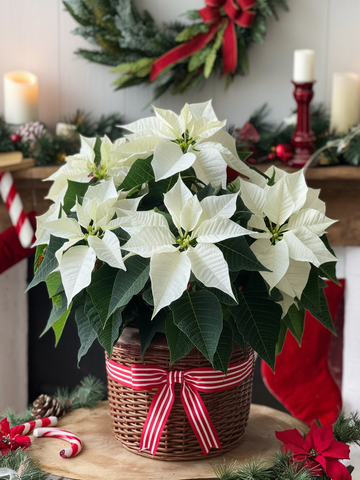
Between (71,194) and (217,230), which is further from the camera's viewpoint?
(71,194)

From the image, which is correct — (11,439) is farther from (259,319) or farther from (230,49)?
(230,49)

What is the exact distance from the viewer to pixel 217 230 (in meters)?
0.53

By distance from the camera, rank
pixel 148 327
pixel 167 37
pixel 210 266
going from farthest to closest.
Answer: pixel 167 37 < pixel 148 327 < pixel 210 266

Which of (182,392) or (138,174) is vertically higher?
(138,174)

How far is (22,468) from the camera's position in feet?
2.08

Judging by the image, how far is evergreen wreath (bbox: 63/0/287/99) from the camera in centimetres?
145

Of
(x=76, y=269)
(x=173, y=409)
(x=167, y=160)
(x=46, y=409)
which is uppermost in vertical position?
(x=167, y=160)

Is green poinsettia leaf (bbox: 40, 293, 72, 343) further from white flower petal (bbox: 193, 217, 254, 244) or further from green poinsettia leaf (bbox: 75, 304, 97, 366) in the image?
white flower petal (bbox: 193, 217, 254, 244)

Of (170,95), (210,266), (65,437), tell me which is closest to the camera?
(210,266)

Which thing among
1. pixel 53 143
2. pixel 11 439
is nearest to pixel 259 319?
pixel 11 439

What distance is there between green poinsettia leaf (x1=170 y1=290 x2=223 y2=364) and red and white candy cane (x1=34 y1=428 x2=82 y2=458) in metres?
0.28

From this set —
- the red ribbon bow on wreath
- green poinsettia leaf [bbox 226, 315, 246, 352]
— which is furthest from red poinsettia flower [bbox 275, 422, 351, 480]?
the red ribbon bow on wreath

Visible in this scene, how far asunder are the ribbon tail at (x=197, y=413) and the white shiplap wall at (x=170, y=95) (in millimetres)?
1034

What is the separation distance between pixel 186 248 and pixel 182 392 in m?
0.20
